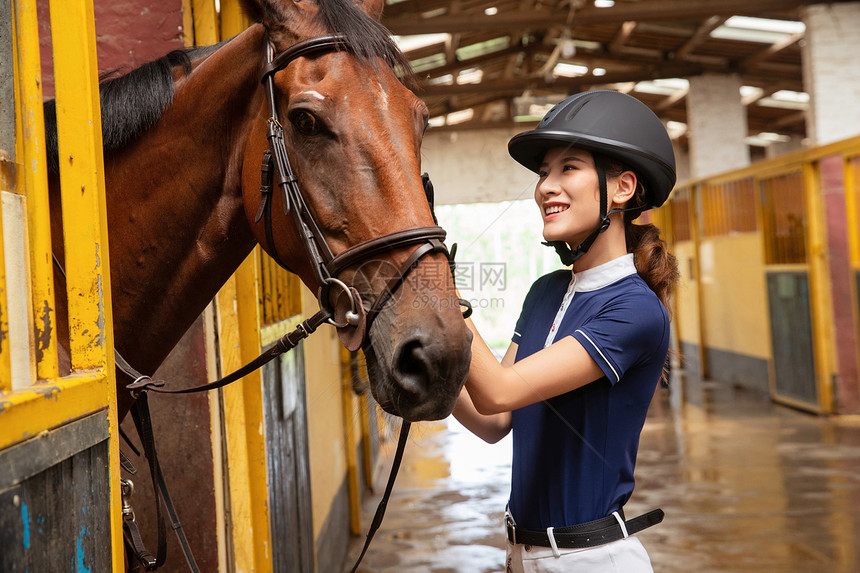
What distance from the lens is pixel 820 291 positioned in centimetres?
623

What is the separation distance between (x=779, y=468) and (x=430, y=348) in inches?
187

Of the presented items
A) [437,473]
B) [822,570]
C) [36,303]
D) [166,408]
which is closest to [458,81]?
[437,473]

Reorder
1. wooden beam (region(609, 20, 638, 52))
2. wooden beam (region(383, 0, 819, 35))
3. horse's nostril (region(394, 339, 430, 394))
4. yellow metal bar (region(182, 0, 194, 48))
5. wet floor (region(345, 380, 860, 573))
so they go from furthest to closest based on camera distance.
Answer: wooden beam (region(609, 20, 638, 52)) < wooden beam (region(383, 0, 819, 35)) < wet floor (region(345, 380, 860, 573)) < yellow metal bar (region(182, 0, 194, 48)) < horse's nostril (region(394, 339, 430, 394))

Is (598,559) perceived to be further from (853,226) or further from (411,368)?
(853,226)

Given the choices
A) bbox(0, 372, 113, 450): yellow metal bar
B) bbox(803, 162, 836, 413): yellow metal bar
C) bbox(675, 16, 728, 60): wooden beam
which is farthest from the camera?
bbox(675, 16, 728, 60): wooden beam

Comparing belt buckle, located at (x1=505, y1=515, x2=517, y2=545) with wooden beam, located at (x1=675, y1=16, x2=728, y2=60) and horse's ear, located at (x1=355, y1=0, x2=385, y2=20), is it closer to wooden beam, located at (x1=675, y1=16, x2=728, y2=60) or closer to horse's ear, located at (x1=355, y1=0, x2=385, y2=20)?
horse's ear, located at (x1=355, y1=0, x2=385, y2=20)

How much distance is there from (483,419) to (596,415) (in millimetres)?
257

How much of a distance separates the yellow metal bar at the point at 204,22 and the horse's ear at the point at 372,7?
70cm

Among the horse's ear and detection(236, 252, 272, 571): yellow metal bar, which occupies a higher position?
the horse's ear

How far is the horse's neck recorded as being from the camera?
4.02ft

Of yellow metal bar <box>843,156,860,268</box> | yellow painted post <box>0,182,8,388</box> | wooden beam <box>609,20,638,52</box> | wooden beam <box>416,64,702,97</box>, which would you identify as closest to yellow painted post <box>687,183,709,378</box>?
wooden beam <box>416,64,702,97</box>

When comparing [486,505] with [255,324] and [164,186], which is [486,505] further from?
[164,186]

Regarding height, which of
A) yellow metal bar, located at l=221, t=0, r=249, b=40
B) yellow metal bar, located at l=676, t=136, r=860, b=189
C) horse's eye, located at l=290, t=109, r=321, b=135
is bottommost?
horse's eye, located at l=290, t=109, r=321, b=135

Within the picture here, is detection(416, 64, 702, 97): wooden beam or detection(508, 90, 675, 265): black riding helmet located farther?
detection(416, 64, 702, 97): wooden beam
